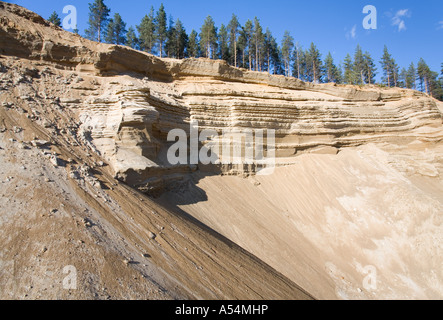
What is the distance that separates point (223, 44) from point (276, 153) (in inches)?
898

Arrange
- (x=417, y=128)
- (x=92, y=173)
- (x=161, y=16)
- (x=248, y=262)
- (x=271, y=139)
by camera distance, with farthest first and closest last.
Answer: (x=161, y=16) < (x=417, y=128) < (x=271, y=139) < (x=248, y=262) < (x=92, y=173)

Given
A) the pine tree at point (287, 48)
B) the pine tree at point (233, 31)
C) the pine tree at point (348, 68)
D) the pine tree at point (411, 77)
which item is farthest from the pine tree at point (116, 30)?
the pine tree at point (411, 77)

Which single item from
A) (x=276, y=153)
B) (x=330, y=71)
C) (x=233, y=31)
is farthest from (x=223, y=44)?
(x=276, y=153)

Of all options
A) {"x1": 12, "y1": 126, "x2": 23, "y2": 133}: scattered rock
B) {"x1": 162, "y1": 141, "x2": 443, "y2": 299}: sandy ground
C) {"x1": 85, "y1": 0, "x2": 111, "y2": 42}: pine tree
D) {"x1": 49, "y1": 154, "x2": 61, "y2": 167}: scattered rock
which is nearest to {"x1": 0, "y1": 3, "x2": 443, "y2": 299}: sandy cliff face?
{"x1": 162, "y1": 141, "x2": 443, "y2": 299}: sandy ground

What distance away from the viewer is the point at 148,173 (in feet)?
29.2

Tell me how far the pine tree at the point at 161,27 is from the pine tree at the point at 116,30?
14.0 feet

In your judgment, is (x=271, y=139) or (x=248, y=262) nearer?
(x=248, y=262)

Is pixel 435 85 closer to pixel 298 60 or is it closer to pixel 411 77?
pixel 411 77

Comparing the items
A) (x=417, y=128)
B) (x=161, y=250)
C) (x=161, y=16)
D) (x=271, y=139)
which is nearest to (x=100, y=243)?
(x=161, y=250)

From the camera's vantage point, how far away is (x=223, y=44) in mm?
31359

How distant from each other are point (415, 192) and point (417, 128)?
7.39 m

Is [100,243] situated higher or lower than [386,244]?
higher

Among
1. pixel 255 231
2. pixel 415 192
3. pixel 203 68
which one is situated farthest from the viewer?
pixel 203 68
